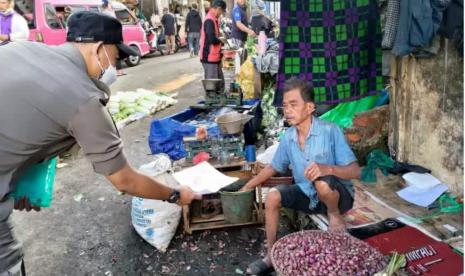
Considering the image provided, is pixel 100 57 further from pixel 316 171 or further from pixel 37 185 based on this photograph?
pixel 316 171

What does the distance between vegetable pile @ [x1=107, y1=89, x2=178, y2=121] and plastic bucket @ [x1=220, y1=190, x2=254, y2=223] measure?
15.1ft

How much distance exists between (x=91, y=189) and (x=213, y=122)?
171 cm

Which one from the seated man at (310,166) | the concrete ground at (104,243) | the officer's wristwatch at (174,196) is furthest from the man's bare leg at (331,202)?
the officer's wristwatch at (174,196)

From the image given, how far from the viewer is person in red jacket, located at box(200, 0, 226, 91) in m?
7.71

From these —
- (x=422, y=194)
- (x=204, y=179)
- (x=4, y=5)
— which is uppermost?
(x=4, y=5)

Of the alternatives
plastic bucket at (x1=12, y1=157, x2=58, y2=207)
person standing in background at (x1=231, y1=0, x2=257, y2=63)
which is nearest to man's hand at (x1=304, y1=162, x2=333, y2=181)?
plastic bucket at (x1=12, y1=157, x2=58, y2=207)

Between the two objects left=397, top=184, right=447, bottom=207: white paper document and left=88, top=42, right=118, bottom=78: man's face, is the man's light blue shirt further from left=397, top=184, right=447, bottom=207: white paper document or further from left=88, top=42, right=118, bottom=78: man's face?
left=88, top=42, right=118, bottom=78: man's face

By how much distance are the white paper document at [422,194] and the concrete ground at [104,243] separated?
138 cm

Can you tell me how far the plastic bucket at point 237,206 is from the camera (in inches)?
153

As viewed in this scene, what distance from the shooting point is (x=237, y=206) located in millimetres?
3941

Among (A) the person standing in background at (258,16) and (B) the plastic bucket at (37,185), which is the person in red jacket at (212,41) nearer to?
(A) the person standing in background at (258,16)

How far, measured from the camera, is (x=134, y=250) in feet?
12.8

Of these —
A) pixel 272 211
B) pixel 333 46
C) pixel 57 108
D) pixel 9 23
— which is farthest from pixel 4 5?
pixel 57 108

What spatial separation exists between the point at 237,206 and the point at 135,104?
16.9 feet
